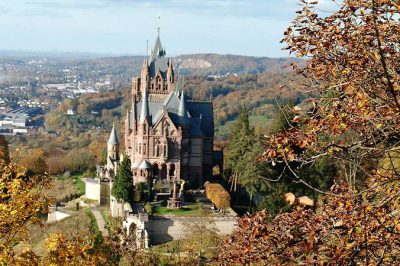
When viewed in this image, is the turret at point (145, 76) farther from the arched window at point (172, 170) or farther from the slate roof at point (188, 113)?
the arched window at point (172, 170)

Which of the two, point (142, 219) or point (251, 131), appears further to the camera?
point (251, 131)

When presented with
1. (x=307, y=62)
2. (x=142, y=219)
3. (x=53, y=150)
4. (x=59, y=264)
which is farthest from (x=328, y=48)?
(x=53, y=150)

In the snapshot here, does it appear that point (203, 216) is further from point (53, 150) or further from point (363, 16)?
point (53, 150)

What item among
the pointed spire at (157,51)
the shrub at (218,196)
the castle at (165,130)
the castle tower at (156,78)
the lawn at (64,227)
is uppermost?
the pointed spire at (157,51)

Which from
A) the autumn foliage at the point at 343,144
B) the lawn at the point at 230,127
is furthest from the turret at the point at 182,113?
the lawn at the point at 230,127

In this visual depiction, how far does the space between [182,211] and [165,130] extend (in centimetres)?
743

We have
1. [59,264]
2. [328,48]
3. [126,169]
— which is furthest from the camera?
[126,169]

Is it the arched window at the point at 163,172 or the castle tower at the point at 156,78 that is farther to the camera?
the castle tower at the point at 156,78

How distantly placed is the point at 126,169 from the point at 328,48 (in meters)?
27.3

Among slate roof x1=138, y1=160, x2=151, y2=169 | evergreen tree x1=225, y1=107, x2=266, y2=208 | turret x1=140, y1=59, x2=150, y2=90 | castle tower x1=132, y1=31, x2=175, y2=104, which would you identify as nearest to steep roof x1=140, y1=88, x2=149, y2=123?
slate roof x1=138, y1=160, x2=151, y2=169

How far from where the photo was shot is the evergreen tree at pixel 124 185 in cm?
3444

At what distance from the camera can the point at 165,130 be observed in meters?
39.3

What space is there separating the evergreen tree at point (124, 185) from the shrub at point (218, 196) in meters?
5.19

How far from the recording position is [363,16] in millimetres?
8078
